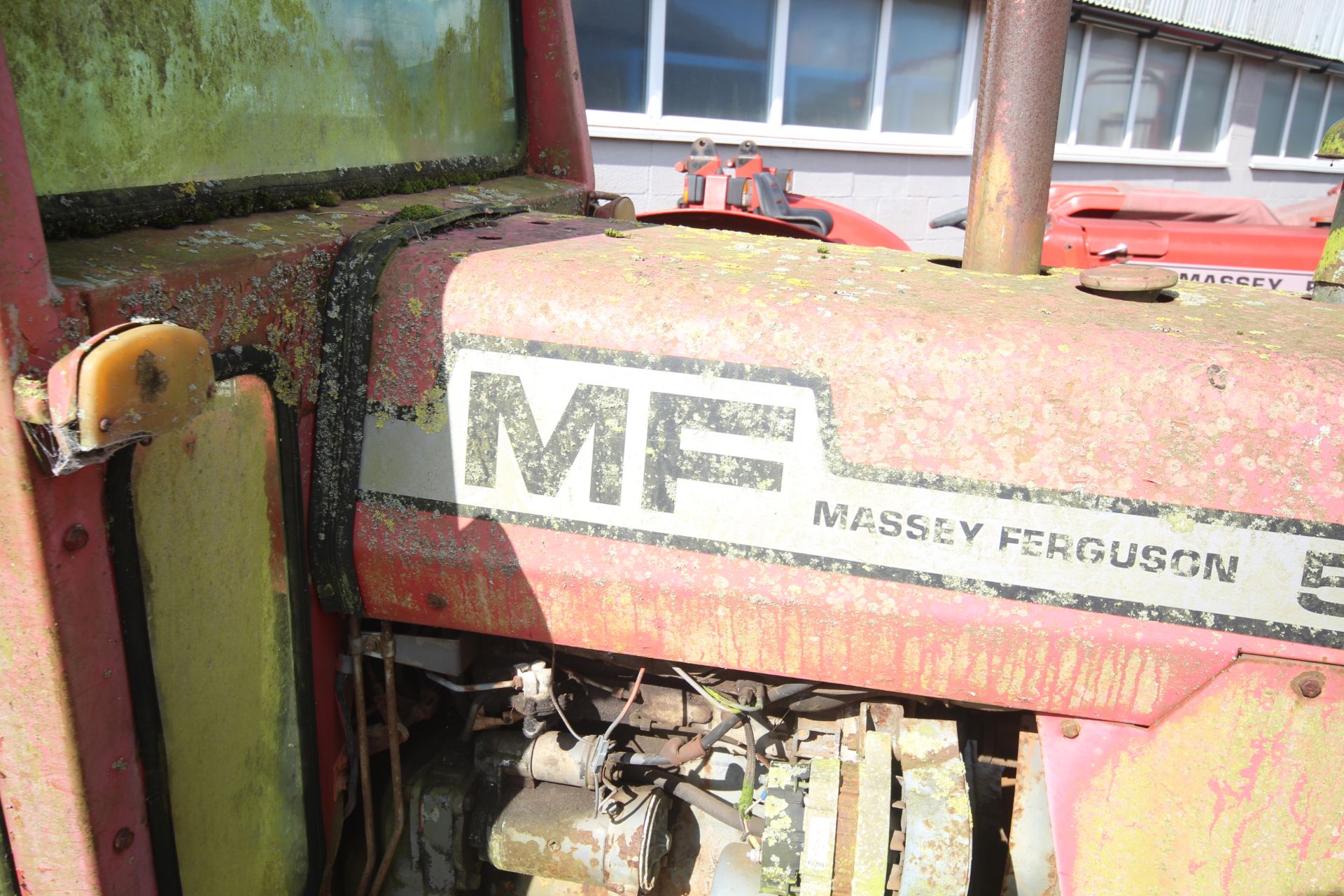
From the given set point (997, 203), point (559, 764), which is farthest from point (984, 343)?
point (559, 764)

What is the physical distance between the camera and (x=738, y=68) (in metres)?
7.78

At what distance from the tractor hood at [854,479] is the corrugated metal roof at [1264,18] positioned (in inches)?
372

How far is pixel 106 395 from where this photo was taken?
2.79ft

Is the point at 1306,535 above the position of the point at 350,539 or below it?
above

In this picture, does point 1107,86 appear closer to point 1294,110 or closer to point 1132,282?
point 1294,110

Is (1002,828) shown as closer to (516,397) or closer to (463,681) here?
(463,681)

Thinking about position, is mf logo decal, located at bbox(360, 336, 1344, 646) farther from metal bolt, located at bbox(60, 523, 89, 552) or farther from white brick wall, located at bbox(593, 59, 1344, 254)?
white brick wall, located at bbox(593, 59, 1344, 254)

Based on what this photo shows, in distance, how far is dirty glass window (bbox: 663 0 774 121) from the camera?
7.40 m

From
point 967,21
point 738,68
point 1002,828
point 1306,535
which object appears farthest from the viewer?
point 967,21

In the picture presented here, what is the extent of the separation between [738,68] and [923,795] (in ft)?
24.2

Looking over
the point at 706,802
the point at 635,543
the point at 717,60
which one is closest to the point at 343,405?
the point at 635,543

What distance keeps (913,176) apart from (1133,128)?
3301 mm

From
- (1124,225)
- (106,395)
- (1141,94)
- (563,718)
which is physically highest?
(1141,94)

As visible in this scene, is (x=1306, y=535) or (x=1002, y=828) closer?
(x=1306, y=535)
